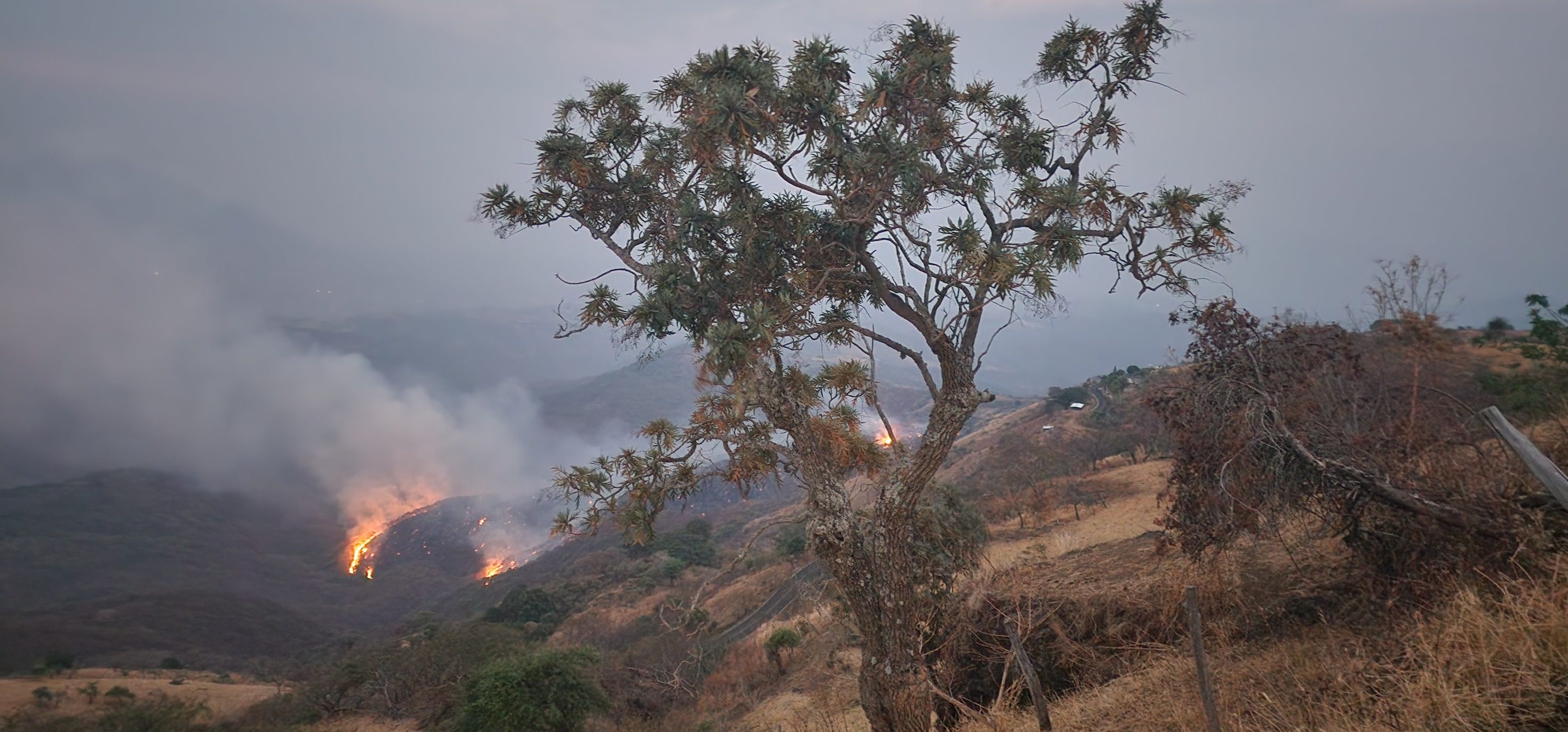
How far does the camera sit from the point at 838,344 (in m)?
8.48

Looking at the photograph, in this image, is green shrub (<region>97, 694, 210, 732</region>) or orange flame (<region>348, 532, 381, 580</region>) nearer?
green shrub (<region>97, 694, 210, 732</region>)

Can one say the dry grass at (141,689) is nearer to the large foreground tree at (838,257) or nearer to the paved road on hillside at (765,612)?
the paved road on hillside at (765,612)

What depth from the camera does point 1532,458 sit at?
5773 mm

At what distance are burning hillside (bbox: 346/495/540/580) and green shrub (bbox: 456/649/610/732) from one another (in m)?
73.1

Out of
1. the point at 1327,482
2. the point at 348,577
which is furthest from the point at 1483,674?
the point at 348,577

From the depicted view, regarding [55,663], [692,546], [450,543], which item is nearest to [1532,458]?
[692,546]

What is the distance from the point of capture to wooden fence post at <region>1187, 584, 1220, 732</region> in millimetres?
5383

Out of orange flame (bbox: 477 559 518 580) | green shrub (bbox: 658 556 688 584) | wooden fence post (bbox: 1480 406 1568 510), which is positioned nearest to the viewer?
wooden fence post (bbox: 1480 406 1568 510)

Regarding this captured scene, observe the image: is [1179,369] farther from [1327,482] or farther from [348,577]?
[348,577]

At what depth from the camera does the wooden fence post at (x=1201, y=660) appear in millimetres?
5383

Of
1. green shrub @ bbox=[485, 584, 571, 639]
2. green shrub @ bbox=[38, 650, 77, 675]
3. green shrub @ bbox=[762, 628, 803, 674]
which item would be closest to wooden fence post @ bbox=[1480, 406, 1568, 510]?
green shrub @ bbox=[762, 628, 803, 674]

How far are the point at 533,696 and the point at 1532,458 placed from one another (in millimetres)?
20705

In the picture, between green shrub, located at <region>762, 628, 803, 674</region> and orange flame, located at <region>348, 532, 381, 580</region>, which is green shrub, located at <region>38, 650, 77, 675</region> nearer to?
green shrub, located at <region>762, 628, 803, 674</region>

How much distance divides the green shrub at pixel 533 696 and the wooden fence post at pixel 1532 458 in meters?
20.0
